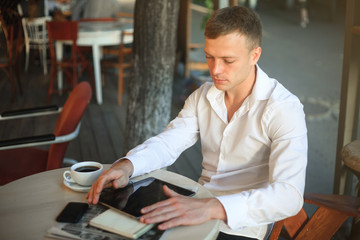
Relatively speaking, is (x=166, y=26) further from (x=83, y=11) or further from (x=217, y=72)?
(x=83, y=11)

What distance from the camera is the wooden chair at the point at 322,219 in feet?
5.55

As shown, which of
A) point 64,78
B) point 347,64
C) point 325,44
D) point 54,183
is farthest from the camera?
point 325,44

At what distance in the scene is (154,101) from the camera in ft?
10.2

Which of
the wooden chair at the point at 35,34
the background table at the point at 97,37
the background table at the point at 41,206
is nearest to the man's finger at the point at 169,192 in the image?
the background table at the point at 41,206

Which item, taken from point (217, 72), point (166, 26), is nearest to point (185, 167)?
point (166, 26)

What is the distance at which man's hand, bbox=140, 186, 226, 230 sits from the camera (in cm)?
121

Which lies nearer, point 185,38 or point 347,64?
point 347,64

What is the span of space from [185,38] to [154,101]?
3.33 metres

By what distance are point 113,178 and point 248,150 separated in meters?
0.53

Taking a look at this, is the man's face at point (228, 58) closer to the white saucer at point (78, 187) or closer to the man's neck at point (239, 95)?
the man's neck at point (239, 95)

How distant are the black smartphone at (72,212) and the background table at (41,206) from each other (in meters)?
0.03

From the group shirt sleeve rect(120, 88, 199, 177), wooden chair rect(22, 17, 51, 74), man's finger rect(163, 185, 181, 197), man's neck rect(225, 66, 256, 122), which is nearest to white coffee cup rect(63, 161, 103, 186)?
shirt sleeve rect(120, 88, 199, 177)

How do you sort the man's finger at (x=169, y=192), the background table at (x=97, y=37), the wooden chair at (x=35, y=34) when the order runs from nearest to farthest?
the man's finger at (x=169, y=192) → the background table at (x=97, y=37) → the wooden chair at (x=35, y=34)

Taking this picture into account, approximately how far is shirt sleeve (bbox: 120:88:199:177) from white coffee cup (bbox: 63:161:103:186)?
13 centimetres
